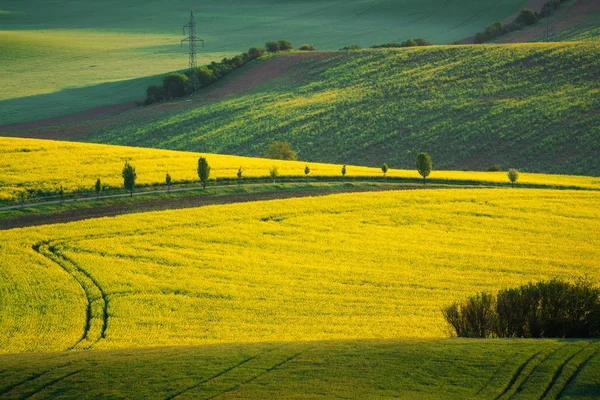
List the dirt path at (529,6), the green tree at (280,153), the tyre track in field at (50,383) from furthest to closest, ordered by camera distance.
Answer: the dirt path at (529,6)
the green tree at (280,153)
the tyre track in field at (50,383)

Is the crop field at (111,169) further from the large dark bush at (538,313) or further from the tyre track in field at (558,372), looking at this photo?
the tyre track in field at (558,372)

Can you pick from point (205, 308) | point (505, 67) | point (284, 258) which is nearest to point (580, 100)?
point (505, 67)

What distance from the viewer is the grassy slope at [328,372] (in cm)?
1577

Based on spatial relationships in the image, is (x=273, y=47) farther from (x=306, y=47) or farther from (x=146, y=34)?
(x=146, y=34)

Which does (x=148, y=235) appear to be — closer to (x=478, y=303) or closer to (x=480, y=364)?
(x=478, y=303)

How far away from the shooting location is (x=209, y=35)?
6471 inches

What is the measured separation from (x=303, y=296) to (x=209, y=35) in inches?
5518

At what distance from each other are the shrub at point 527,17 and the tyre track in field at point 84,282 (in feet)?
371

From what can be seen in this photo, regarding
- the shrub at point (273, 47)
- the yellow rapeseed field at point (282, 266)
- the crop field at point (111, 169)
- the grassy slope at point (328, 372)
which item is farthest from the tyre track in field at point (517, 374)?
the shrub at point (273, 47)

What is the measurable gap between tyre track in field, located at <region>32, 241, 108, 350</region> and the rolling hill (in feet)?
164

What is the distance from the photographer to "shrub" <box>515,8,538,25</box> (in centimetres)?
13600

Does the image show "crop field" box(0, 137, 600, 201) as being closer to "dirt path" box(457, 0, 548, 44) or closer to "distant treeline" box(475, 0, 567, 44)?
"distant treeline" box(475, 0, 567, 44)

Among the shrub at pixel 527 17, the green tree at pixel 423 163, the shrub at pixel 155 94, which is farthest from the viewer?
the shrub at pixel 527 17

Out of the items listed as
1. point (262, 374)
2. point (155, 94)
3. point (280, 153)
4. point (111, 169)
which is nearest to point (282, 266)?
point (262, 374)
